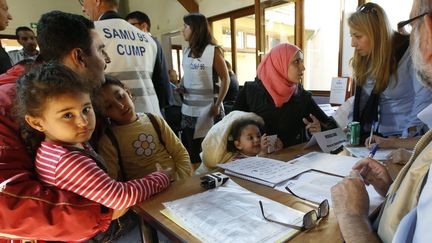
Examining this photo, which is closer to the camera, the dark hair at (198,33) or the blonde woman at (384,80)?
the blonde woman at (384,80)

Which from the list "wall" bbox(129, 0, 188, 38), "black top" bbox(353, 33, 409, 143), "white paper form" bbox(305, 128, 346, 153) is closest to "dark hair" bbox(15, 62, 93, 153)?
"white paper form" bbox(305, 128, 346, 153)

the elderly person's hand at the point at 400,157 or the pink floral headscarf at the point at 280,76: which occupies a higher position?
the pink floral headscarf at the point at 280,76

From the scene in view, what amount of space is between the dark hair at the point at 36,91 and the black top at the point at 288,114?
1271mm

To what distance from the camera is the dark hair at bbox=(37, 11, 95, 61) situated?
1013 mm

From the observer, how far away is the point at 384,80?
1622mm

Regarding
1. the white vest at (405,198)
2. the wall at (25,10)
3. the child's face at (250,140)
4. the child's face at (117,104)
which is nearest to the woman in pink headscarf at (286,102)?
the child's face at (250,140)

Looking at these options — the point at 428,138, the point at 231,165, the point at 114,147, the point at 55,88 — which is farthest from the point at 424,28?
the point at 114,147

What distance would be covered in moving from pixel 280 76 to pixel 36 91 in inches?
55.8

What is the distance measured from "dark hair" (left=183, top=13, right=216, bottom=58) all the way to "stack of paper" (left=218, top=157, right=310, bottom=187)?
139 centimetres

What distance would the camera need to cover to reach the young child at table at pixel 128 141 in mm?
1311

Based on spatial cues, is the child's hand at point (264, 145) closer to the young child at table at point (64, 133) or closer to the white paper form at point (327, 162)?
the white paper form at point (327, 162)

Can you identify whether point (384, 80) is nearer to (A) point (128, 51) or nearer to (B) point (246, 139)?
(B) point (246, 139)

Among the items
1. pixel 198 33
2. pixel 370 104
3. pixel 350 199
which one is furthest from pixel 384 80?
pixel 198 33

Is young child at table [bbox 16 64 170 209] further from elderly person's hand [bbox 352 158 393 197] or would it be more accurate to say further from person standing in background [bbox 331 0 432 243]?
elderly person's hand [bbox 352 158 393 197]
